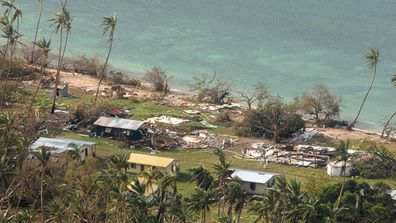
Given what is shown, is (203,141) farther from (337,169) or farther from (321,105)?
(321,105)

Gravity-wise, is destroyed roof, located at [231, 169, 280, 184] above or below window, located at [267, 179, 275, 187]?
above

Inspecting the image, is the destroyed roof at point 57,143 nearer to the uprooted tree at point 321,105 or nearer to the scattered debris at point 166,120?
the scattered debris at point 166,120

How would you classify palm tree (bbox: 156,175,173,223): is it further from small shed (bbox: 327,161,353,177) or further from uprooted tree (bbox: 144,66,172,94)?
uprooted tree (bbox: 144,66,172,94)

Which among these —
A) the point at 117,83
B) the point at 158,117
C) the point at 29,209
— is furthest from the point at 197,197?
the point at 117,83

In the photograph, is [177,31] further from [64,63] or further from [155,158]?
[155,158]

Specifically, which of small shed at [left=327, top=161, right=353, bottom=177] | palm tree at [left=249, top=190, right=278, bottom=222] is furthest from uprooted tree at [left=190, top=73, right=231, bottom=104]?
palm tree at [left=249, top=190, right=278, bottom=222]

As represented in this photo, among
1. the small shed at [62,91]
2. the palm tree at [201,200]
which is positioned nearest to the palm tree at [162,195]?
the palm tree at [201,200]
